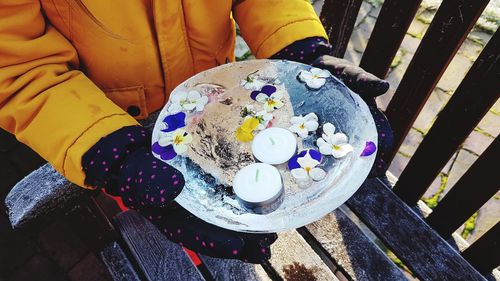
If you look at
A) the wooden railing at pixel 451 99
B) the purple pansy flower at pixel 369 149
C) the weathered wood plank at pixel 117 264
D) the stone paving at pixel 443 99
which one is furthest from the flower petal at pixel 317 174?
the stone paving at pixel 443 99

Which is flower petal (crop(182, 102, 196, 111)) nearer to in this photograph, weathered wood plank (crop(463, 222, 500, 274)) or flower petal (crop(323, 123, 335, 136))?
flower petal (crop(323, 123, 335, 136))

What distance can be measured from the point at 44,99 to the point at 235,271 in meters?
0.79

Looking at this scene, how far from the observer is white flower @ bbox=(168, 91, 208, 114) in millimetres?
1116

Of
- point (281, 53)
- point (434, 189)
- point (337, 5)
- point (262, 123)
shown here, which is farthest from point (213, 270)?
point (434, 189)

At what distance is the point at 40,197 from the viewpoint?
3.72 feet

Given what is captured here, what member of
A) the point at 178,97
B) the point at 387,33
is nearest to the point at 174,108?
the point at 178,97

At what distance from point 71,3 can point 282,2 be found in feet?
1.98

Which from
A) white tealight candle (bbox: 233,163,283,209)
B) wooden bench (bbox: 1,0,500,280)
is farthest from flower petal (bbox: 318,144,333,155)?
wooden bench (bbox: 1,0,500,280)

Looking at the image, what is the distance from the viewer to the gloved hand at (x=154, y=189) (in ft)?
3.09

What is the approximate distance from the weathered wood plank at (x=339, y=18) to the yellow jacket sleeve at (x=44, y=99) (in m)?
0.90

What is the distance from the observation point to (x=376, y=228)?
58.5 inches

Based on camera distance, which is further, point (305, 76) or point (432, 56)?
point (432, 56)

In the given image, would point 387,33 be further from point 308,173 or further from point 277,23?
point 308,173

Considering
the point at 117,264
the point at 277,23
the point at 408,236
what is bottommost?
the point at 117,264
